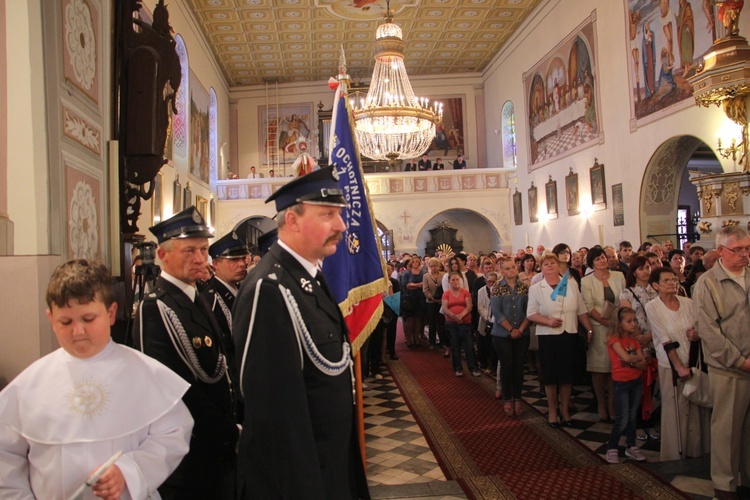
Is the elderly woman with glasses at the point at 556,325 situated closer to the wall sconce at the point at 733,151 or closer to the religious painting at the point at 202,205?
the wall sconce at the point at 733,151

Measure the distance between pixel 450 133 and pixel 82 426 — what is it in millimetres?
22422

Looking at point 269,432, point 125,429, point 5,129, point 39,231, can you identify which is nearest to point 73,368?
point 125,429

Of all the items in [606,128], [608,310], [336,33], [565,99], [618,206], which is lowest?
[608,310]

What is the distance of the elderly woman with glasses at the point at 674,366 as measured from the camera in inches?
176

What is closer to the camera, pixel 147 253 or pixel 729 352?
pixel 729 352

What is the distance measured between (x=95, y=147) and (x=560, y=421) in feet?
15.6

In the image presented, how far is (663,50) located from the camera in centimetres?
1090

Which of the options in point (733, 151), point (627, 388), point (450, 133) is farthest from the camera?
point (450, 133)

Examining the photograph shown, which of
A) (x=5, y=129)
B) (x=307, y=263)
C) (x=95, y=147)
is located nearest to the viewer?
(x=307, y=263)

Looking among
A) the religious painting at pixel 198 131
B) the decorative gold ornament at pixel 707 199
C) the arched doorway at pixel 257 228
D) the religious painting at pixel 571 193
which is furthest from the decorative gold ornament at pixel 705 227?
the religious painting at pixel 198 131

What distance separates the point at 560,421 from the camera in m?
5.77

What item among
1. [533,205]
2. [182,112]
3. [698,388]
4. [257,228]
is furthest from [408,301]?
[533,205]

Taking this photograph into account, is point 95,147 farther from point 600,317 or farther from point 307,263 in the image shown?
point 600,317

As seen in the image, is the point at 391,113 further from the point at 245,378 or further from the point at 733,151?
the point at 245,378
